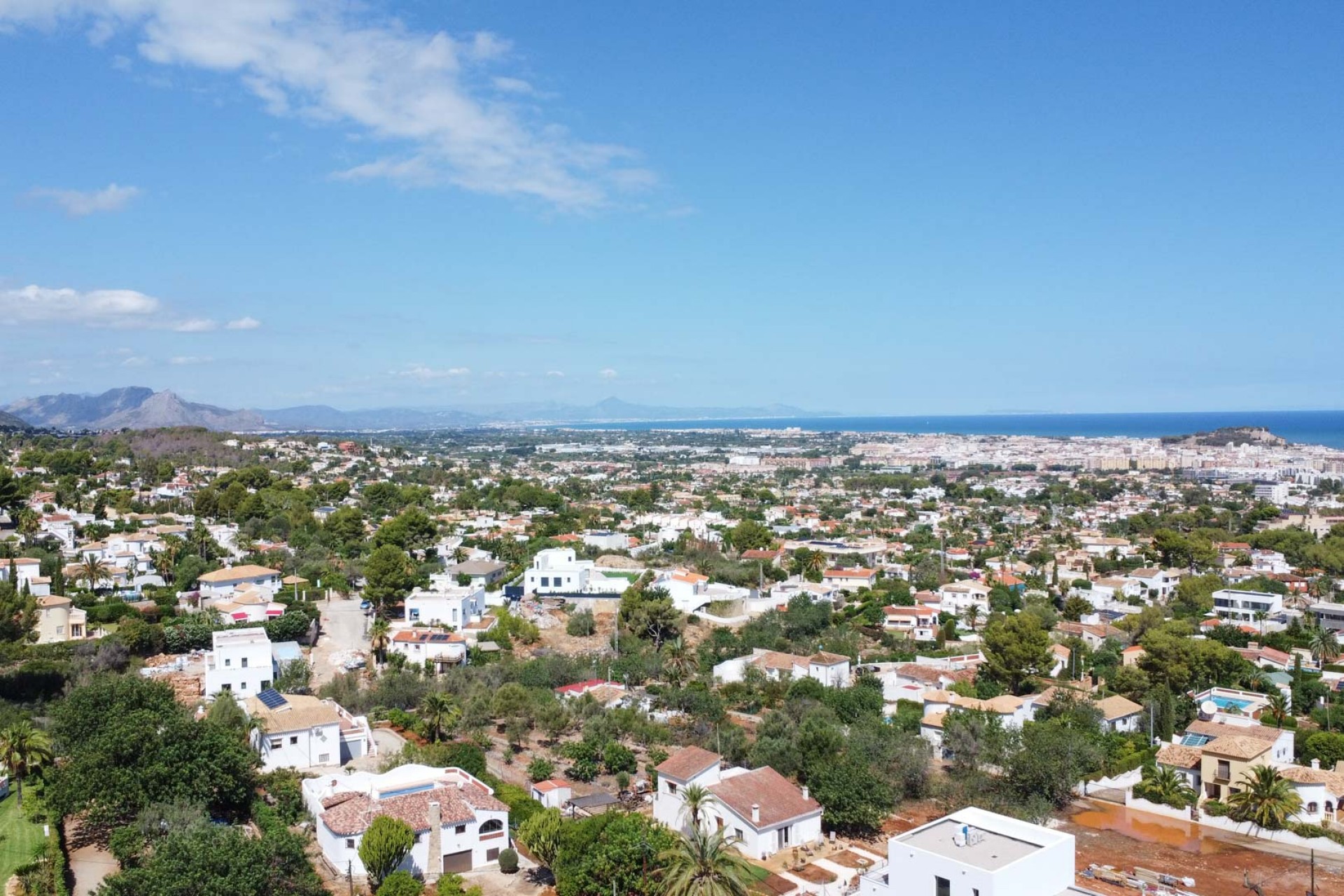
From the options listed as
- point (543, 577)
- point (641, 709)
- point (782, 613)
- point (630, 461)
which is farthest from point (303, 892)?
point (630, 461)

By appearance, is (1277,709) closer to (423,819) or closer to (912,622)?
Answer: (912,622)

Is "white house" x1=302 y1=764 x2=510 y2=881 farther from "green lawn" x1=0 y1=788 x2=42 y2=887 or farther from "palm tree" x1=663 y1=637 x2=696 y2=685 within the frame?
"palm tree" x1=663 y1=637 x2=696 y2=685

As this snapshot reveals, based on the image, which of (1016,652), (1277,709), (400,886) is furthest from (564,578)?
(400,886)

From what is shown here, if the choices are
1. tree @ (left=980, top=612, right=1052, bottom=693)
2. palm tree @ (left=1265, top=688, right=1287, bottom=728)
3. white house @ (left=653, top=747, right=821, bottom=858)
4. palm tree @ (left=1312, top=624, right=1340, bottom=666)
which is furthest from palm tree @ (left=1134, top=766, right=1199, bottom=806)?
palm tree @ (left=1312, top=624, right=1340, bottom=666)

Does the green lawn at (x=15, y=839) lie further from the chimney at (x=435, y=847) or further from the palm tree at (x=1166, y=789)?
the palm tree at (x=1166, y=789)

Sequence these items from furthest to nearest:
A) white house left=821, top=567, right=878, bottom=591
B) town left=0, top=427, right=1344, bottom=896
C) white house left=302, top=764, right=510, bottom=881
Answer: white house left=821, top=567, right=878, bottom=591 < white house left=302, top=764, right=510, bottom=881 < town left=0, top=427, right=1344, bottom=896

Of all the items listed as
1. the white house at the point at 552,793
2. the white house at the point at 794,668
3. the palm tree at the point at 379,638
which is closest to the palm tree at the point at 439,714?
the white house at the point at 552,793

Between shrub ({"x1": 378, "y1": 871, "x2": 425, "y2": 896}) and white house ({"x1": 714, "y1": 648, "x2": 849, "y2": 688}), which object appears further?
white house ({"x1": 714, "y1": 648, "x2": 849, "y2": 688})

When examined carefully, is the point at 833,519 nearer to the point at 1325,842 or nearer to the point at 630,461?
the point at 1325,842
